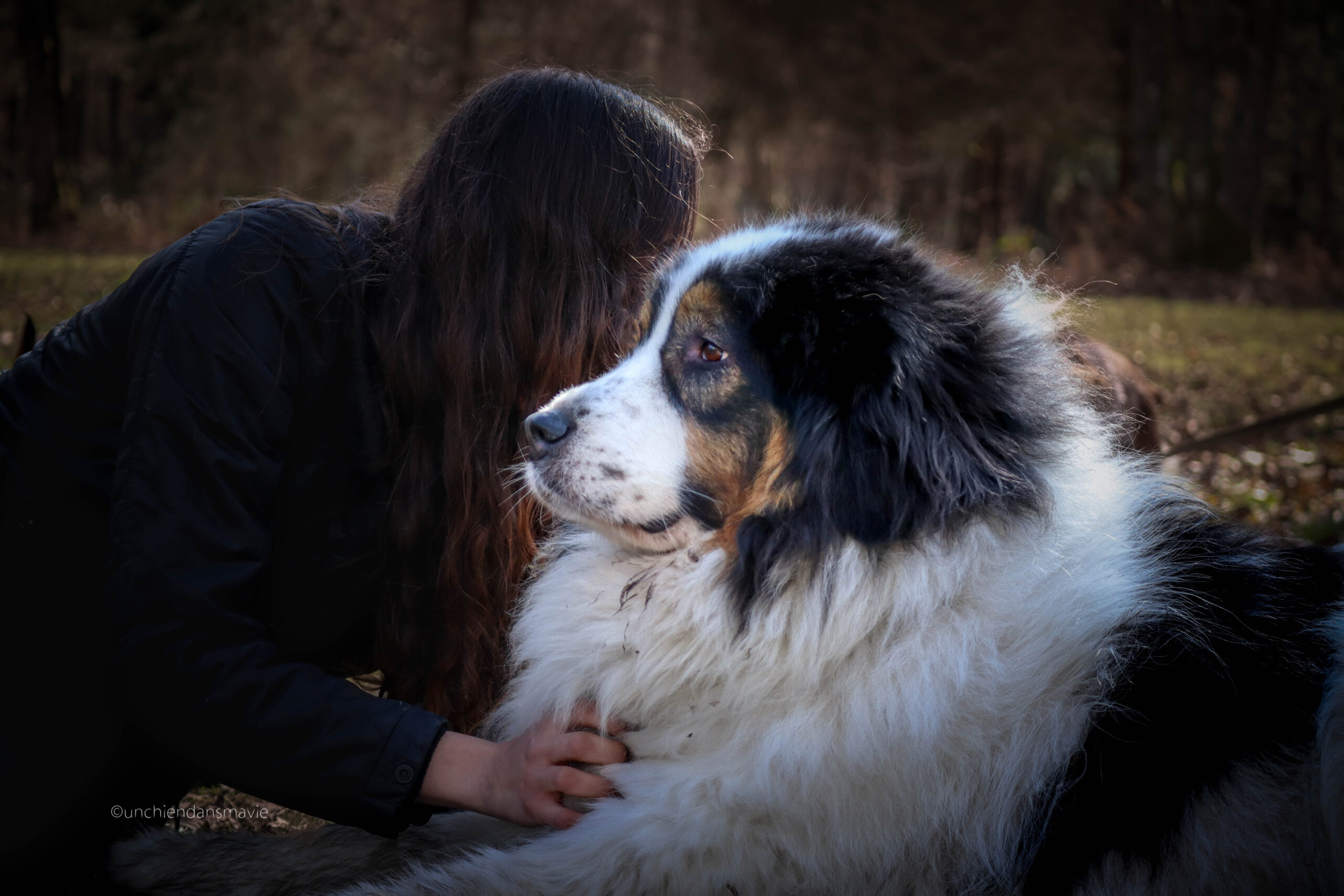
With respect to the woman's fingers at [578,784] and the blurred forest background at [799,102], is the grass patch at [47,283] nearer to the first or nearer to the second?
the blurred forest background at [799,102]

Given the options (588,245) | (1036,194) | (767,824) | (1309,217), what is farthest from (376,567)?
(1036,194)

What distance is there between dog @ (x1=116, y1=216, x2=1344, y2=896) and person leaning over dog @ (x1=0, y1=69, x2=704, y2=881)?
25 centimetres

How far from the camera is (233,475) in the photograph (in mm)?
2125

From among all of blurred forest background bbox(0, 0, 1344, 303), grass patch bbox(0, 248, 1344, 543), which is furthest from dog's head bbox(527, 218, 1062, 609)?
blurred forest background bbox(0, 0, 1344, 303)

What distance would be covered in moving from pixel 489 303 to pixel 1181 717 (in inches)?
72.8

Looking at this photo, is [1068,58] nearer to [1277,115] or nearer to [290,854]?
[1277,115]

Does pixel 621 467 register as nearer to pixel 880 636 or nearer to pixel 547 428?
pixel 547 428

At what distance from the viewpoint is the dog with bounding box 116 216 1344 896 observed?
1.80 m

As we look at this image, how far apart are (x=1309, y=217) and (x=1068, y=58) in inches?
280

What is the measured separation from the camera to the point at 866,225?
243 cm

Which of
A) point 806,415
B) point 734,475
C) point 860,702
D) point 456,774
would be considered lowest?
point 456,774

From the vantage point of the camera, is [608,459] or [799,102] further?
[799,102]

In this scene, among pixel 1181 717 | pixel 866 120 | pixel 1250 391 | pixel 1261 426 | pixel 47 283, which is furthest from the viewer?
pixel 866 120

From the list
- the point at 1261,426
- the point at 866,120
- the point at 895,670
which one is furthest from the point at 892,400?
the point at 866,120
